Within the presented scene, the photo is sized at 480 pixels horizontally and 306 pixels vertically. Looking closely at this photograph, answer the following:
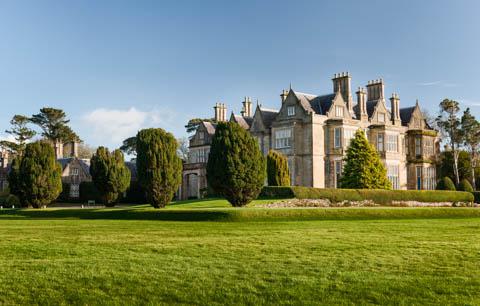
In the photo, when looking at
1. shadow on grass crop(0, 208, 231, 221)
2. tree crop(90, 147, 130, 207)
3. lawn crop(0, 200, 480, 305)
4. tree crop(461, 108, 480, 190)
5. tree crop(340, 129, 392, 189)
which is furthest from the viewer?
tree crop(461, 108, 480, 190)

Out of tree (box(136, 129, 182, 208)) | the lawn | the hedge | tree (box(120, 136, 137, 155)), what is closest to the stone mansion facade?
the hedge

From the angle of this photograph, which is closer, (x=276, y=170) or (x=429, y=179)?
(x=276, y=170)

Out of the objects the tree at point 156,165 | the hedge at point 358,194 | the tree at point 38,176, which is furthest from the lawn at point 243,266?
the tree at point 38,176

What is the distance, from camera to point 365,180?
42344 millimetres

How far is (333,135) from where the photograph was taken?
47500 millimetres

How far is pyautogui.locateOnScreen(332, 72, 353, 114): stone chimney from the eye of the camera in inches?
1928

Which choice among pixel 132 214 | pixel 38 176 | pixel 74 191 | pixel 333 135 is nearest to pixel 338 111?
pixel 333 135

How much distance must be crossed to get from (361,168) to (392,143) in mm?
10196

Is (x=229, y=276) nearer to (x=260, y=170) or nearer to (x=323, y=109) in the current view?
(x=260, y=170)

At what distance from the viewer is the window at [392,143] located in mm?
51094

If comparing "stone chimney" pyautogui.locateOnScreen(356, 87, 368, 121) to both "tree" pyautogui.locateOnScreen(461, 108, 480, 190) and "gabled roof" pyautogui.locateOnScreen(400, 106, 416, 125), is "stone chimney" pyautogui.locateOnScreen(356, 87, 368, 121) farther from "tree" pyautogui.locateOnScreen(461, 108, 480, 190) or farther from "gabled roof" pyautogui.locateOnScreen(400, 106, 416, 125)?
"tree" pyautogui.locateOnScreen(461, 108, 480, 190)

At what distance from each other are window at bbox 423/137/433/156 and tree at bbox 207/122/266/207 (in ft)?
85.9

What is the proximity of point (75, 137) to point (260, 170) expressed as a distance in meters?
59.1

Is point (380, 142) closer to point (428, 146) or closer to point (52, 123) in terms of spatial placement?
point (428, 146)
